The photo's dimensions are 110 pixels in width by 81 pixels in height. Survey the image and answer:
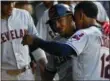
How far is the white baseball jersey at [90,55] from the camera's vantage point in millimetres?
4102

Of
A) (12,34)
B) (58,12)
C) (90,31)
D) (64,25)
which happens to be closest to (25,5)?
(12,34)

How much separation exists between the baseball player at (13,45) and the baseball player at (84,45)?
1.12 meters

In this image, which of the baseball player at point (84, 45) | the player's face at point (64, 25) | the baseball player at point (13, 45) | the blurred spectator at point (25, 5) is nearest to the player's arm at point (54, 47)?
the baseball player at point (84, 45)

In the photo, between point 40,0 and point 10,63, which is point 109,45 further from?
point 40,0

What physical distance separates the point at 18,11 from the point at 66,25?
1.34m

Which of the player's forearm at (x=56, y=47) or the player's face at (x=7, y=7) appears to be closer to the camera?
the player's forearm at (x=56, y=47)

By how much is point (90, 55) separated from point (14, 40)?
58.8 inches

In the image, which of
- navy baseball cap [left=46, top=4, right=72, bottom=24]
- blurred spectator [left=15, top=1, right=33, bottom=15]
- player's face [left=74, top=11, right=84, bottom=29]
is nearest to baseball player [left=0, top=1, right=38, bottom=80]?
navy baseball cap [left=46, top=4, right=72, bottom=24]

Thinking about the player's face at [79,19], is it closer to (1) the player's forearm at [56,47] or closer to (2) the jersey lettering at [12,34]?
(1) the player's forearm at [56,47]

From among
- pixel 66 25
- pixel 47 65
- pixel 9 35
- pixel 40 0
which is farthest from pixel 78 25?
pixel 40 0

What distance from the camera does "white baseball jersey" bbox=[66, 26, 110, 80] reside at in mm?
4102

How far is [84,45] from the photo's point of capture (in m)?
4.11

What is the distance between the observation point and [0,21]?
5457 millimetres

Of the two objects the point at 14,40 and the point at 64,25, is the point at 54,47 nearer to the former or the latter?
the point at 64,25
